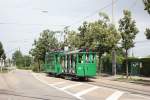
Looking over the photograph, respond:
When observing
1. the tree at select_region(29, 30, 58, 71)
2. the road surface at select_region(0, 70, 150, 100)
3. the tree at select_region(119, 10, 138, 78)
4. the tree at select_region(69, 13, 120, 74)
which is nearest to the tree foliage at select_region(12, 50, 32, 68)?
the tree at select_region(29, 30, 58, 71)

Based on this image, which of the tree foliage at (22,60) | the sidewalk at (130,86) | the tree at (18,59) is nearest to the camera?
the sidewalk at (130,86)

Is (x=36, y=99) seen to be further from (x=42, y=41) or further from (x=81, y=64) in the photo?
(x=42, y=41)

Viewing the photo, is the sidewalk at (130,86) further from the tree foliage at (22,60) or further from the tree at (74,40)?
the tree foliage at (22,60)

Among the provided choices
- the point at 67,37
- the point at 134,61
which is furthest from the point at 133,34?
the point at 67,37

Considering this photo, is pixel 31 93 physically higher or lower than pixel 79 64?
lower

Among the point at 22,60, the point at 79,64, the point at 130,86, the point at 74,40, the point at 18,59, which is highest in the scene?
the point at 18,59

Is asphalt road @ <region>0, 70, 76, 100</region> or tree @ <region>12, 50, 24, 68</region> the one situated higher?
tree @ <region>12, 50, 24, 68</region>

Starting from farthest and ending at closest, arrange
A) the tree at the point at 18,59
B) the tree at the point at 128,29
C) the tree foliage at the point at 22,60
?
the tree at the point at 18,59
the tree foliage at the point at 22,60
the tree at the point at 128,29

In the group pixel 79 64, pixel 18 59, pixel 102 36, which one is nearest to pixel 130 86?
pixel 79 64

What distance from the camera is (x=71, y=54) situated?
40.4 metres

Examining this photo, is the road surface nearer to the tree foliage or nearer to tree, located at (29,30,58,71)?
tree, located at (29,30,58,71)

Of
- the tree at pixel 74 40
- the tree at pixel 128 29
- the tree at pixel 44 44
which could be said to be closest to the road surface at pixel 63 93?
the tree at pixel 128 29

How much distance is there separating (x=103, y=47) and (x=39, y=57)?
137 feet

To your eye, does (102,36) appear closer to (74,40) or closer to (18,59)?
(74,40)
